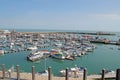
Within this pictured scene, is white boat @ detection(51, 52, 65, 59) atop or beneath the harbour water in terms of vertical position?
atop

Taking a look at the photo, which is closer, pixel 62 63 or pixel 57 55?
pixel 62 63

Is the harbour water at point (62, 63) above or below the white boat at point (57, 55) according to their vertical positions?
below

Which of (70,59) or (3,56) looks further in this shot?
(3,56)

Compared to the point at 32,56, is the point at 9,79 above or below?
above

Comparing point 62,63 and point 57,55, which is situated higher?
point 57,55

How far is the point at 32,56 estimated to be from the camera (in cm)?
4638

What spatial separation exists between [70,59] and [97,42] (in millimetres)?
46010

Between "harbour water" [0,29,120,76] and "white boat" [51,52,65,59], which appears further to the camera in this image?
"white boat" [51,52,65,59]

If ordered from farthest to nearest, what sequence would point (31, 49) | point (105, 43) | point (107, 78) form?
point (105, 43) < point (31, 49) < point (107, 78)

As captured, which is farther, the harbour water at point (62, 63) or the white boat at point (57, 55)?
the white boat at point (57, 55)

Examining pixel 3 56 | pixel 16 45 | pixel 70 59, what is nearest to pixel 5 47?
pixel 16 45

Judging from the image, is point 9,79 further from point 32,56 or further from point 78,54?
point 78,54

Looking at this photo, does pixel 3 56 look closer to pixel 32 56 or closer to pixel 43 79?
pixel 32 56

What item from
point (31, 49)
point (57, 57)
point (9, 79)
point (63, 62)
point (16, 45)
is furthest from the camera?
point (16, 45)
